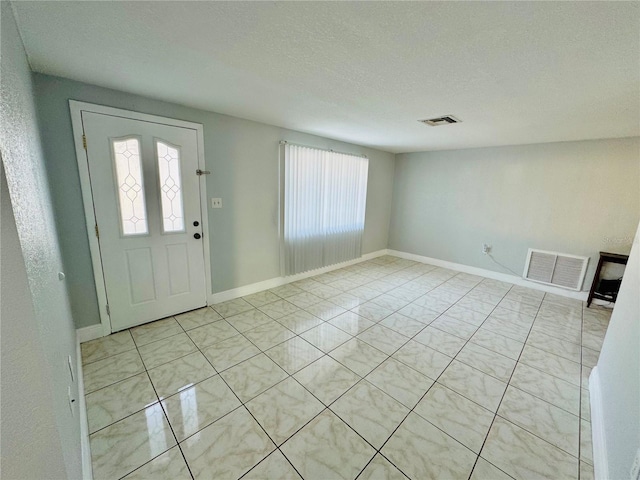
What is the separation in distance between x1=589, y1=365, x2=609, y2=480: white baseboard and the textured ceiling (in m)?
2.10

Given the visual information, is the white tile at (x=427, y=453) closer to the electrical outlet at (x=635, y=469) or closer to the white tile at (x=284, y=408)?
the white tile at (x=284, y=408)

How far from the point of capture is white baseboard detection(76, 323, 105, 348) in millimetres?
2268

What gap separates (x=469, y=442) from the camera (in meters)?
1.50

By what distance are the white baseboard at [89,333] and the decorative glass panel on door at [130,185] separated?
90cm

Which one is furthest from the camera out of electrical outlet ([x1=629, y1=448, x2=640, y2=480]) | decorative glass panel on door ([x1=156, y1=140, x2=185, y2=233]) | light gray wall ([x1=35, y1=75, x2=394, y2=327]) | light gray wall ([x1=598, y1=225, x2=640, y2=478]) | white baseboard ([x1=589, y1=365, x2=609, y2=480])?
decorative glass panel on door ([x1=156, y1=140, x2=185, y2=233])

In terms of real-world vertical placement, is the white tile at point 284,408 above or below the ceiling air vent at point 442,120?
below

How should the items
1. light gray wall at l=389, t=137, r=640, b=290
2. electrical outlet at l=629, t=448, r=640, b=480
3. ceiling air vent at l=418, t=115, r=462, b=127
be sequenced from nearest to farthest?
1. electrical outlet at l=629, t=448, r=640, b=480
2. ceiling air vent at l=418, t=115, r=462, b=127
3. light gray wall at l=389, t=137, r=640, b=290

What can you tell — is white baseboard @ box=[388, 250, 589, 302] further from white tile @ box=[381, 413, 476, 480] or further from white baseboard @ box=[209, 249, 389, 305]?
white tile @ box=[381, 413, 476, 480]

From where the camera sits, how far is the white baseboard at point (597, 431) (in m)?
1.31

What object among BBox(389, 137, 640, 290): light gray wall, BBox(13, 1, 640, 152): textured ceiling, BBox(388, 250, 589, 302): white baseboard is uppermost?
BBox(13, 1, 640, 152): textured ceiling

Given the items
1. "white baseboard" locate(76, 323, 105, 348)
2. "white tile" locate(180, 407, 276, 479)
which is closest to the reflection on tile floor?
"white tile" locate(180, 407, 276, 479)

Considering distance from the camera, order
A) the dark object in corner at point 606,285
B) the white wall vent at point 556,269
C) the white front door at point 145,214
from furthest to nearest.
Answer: the white wall vent at point 556,269
the dark object in corner at point 606,285
the white front door at point 145,214

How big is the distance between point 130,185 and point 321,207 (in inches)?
95.5

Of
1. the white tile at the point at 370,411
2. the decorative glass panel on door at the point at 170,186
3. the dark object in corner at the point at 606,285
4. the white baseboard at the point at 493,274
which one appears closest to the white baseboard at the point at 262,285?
the decorative glass panel on door at the point at 170,186
